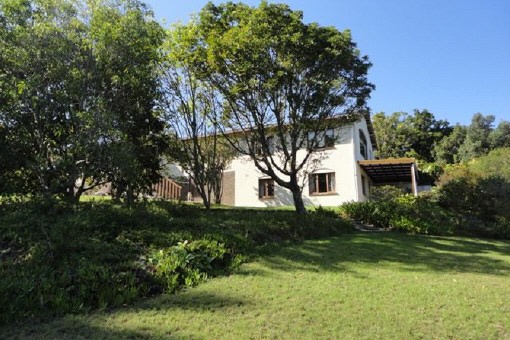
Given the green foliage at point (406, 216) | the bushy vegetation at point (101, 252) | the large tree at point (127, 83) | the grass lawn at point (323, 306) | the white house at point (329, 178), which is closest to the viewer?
the grass lawn at point (323, 306)

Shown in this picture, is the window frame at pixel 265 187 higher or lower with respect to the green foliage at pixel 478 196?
higher

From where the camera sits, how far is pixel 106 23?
9.67 meters

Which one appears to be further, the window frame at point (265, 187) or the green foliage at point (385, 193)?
the window frame at point (265, 187)

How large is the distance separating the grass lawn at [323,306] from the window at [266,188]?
15.1 meters

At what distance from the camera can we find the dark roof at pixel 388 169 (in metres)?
21.9

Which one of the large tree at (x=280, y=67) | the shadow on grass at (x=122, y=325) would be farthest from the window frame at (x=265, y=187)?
the shadow on grass at (x=122, y=325)

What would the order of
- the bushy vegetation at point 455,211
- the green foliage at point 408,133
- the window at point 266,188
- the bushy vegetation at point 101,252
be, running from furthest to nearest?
the green foliage at point 408,133 < the window at point 266,188 < the bushy vegetation at point 455,211 < the bushy vegetation at point 101,252

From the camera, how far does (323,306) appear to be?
5.16 m

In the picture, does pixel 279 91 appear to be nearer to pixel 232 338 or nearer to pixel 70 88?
pixel 70 88

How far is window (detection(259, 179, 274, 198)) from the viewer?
23.4 meters

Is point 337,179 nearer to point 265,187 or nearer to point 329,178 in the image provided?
point 329,178

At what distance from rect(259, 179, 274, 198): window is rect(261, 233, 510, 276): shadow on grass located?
1177 cm

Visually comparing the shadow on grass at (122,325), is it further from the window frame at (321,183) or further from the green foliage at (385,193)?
the window frame at (321,183)

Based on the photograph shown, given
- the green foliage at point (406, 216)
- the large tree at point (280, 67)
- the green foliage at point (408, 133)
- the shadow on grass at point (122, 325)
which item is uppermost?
the green foliage at point (408, 133)
